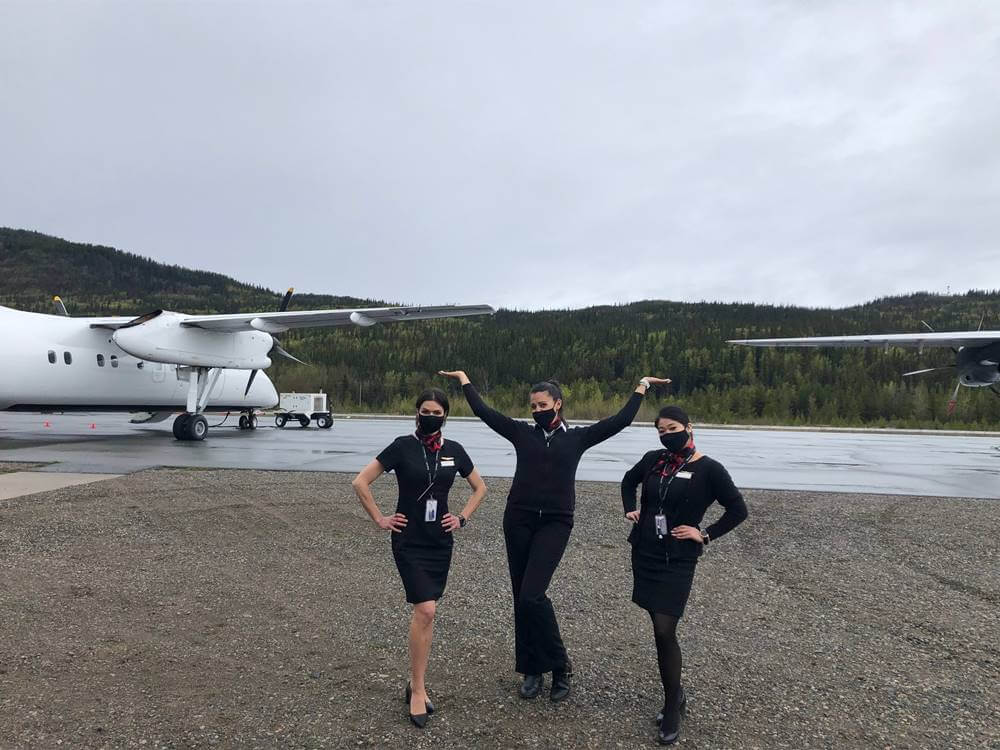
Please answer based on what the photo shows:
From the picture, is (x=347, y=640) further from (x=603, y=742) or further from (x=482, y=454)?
(x=482, y=454)

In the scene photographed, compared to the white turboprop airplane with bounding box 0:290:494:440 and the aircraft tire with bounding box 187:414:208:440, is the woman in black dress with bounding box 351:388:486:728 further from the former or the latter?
the aircraft tire with bounding box 187:414:208:440

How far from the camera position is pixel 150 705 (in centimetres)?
377

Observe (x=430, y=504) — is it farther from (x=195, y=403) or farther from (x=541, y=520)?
(x=195, y=403)

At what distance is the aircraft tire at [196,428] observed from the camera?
20.2 meters

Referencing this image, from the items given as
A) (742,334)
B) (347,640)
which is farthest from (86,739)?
(742,334)

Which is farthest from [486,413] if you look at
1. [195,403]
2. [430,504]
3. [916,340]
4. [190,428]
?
[195,403]

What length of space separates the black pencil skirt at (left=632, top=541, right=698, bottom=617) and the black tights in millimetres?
47

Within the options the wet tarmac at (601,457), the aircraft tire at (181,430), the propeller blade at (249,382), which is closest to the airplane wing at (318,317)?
the aircraft tire at (181,430)

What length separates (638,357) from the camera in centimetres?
7481

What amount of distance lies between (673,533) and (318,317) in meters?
18.0

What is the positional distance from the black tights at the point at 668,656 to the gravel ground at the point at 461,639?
0.76ft

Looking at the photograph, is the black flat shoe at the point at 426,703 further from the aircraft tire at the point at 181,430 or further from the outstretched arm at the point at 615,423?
the aircraft tire at the point at 181,430

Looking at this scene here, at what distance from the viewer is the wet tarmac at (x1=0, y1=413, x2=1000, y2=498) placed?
12992 mm

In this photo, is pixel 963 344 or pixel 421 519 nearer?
pixel 421 519
